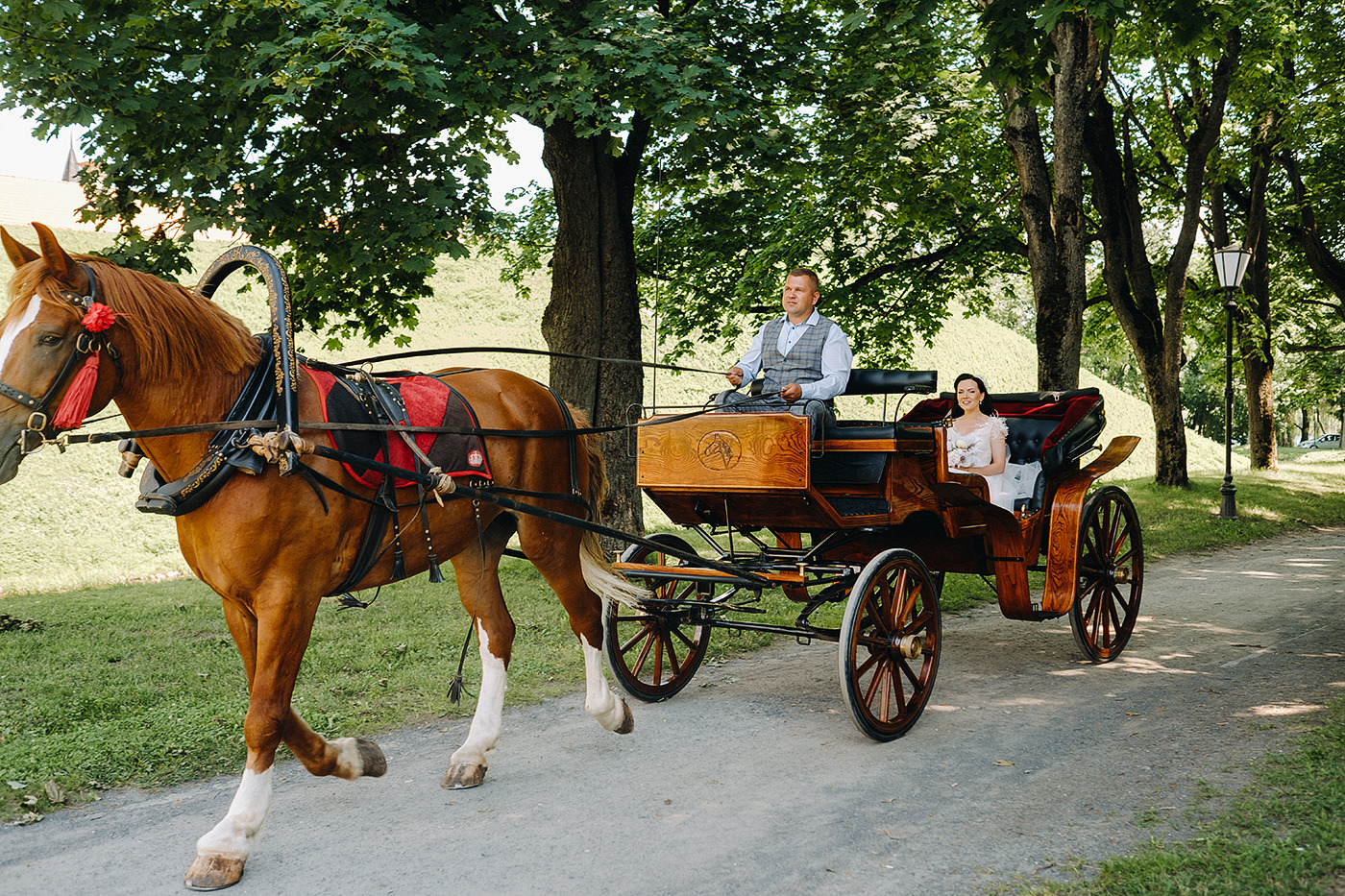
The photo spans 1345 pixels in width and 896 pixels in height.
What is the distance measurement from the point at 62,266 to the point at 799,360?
3708 millimetres

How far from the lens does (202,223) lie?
299 inches

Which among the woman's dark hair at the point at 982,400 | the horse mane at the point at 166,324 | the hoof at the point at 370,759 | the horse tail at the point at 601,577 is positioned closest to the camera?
the horse mane at the point at 166,324

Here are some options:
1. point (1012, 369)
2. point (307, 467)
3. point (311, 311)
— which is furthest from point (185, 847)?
point (1012, 369)

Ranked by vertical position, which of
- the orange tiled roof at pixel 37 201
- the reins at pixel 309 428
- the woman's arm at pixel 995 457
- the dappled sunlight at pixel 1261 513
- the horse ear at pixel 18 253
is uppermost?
the orange tiled roof at pixel 37 201

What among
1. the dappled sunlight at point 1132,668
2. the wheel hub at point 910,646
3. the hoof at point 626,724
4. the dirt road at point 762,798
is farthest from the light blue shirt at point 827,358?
the dappled sunlight at point 1132,668

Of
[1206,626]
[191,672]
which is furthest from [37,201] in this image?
[1206,626]

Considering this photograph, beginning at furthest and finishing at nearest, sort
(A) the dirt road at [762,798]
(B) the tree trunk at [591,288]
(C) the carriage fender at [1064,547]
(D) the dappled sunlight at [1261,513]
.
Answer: (D) the dappled sunlight at [1261,513], (B) the tree trunk at [591,288], (C) the carriage fender at [1064,547], (A) the dirt road at [762,798]

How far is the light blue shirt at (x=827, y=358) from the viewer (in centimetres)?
559

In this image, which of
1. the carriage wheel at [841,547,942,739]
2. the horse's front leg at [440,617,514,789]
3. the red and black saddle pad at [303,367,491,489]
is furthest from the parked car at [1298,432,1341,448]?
the red and black saddle pad at [303,367,491,489]

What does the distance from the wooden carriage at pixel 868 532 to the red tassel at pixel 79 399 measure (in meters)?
2.78

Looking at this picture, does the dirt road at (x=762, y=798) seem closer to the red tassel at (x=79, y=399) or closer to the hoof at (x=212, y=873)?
the hoof at (x=212, y=873)

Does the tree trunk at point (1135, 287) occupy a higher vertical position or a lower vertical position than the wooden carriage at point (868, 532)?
higher

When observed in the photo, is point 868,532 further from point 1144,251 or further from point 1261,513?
point 1144,251

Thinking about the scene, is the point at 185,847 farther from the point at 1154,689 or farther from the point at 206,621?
the point at 1154,689
